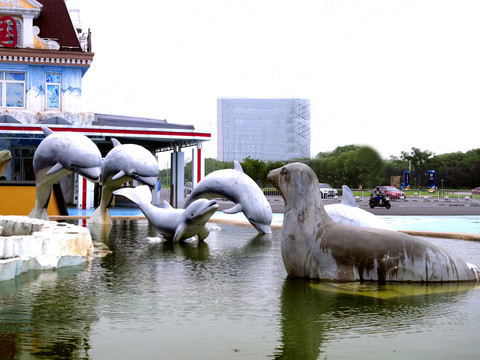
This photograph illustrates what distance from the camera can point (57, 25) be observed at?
1303 inches

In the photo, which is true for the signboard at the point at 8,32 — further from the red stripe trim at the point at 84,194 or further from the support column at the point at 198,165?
the support column at the point at 198,165

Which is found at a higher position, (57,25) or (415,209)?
(57,25)

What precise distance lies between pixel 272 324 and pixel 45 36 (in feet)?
101

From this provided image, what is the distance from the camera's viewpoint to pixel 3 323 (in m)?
5.28

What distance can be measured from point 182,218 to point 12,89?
22706mm

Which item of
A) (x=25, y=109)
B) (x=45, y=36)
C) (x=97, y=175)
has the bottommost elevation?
(x=97, y=175)

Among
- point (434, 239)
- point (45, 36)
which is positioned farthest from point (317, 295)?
point (45, 36)

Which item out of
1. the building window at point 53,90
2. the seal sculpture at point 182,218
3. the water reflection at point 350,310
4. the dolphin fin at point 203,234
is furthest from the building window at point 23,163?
the water reflection at point 350,310

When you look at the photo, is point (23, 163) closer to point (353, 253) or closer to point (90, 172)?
point (90, 172)

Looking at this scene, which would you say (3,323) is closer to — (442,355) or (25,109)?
(442,355)

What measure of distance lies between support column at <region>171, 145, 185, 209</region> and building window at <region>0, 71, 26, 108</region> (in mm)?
8860

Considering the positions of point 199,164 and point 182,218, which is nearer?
point 182,218

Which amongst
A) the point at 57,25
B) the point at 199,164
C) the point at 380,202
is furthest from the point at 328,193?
the point at 57,25

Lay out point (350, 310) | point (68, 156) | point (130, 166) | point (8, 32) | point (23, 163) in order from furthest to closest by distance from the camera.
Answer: point (23, 163)
point (8, 32)
point (130, 166)
point (68, 156)
point (350, 310)
